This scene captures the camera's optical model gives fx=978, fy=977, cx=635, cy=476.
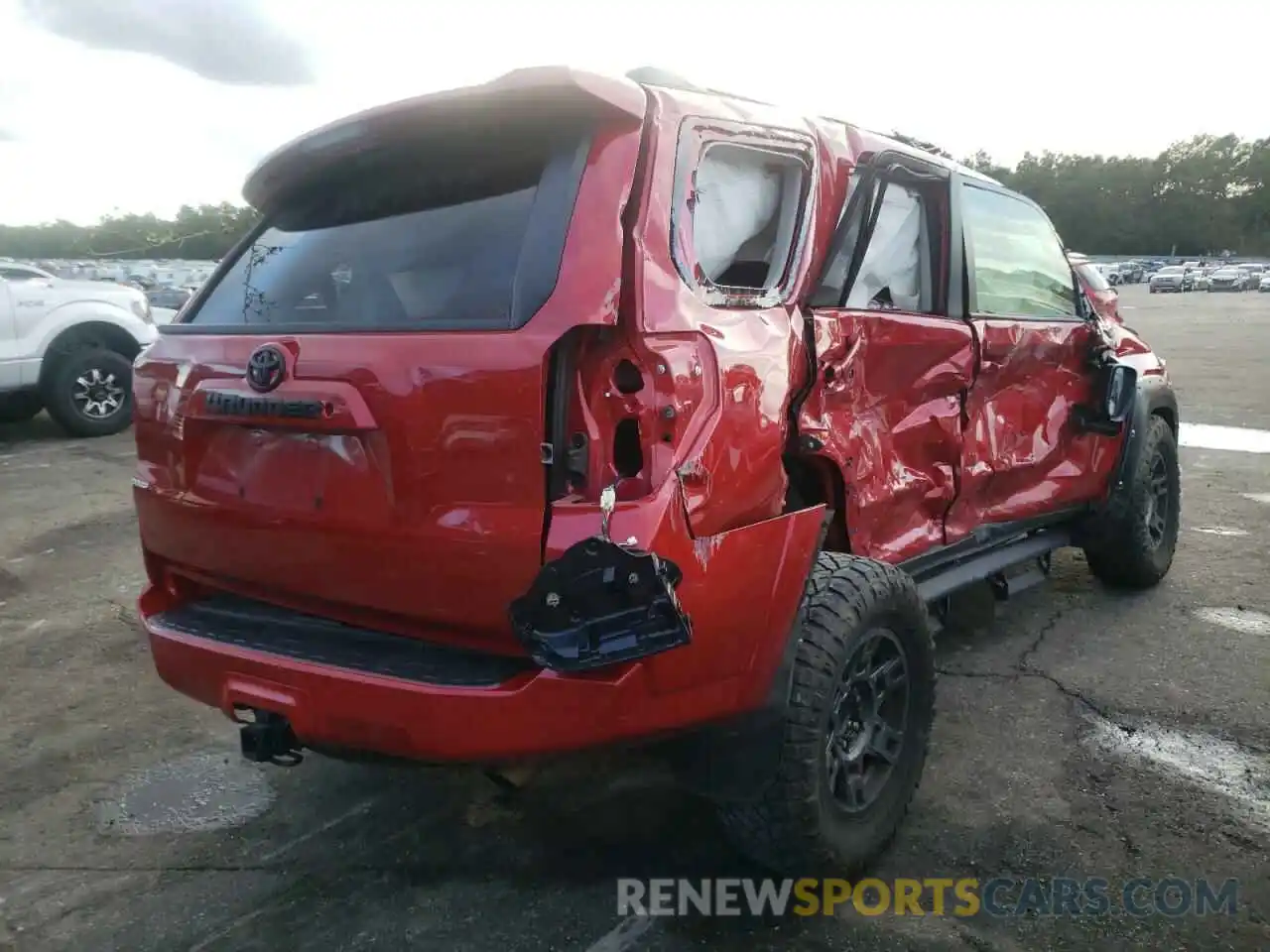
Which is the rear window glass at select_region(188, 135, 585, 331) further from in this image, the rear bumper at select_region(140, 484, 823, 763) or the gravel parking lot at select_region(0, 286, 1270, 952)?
the gravel parking lot at select_region(0, 286, 1270, 952)

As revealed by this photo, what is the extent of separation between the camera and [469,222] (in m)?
2.22

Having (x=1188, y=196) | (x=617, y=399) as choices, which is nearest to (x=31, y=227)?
(x=617, y=399)

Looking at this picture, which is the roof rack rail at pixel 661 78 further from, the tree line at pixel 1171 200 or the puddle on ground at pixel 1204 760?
the tree line at pixel 1171 200

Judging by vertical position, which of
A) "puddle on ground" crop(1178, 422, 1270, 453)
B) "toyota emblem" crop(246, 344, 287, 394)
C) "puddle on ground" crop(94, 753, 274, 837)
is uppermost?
"toyota emblem" crop(246, 344, 287, 394)

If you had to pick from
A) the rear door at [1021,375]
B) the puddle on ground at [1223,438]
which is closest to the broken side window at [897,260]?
the rear door at [1021,375]

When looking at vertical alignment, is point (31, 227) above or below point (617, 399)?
above

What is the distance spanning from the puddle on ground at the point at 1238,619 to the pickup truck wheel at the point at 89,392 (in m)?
8.60

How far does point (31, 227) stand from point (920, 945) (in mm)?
31346

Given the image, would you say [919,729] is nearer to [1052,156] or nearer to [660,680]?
[660,680]

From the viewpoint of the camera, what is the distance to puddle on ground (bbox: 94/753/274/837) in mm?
2873

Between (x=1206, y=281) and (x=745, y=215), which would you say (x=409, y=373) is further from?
(x=1206, y=281)

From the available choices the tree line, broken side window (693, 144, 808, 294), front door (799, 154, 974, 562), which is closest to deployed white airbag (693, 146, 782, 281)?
broken side window (693, 144, 808, 294)

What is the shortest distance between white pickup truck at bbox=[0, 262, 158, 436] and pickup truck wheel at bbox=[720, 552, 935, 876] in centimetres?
795

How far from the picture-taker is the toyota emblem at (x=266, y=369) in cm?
216
